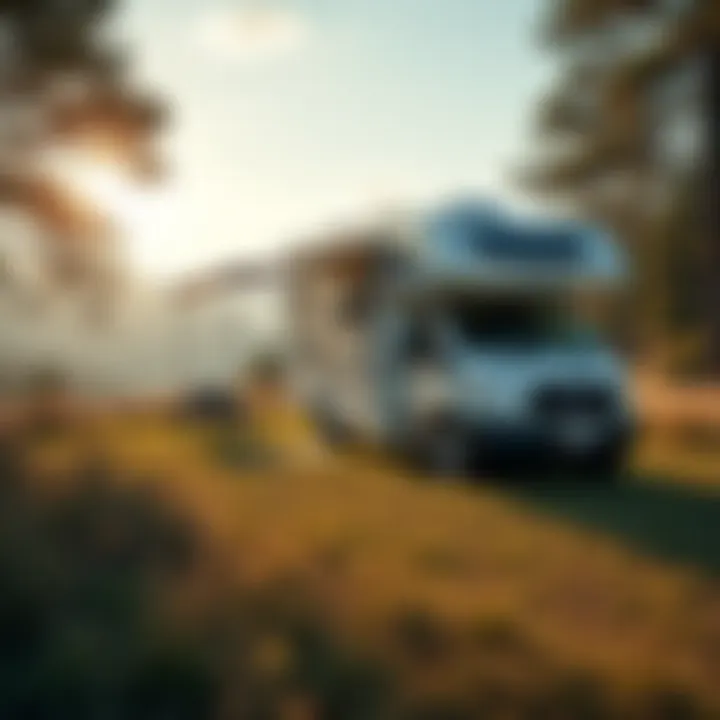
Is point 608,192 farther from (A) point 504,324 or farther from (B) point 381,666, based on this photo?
(B) point 381,666

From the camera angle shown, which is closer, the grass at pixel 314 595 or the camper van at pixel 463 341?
the grass at pixel 314 595

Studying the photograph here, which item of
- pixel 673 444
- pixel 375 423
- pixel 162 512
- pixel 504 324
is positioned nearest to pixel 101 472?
pixel 162 512

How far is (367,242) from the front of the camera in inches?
175

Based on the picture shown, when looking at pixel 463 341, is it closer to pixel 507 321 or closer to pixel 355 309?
pixel 507 321

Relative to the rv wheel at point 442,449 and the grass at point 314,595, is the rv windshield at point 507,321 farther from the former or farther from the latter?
the grass at point 314,595

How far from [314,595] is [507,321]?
40.2 inches

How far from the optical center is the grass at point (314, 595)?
3975mm

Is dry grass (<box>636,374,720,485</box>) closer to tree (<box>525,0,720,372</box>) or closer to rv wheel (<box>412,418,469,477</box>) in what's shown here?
tree (<box>525,0,720,372</box>)

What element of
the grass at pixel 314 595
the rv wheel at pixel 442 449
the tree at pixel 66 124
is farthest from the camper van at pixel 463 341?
the tree at pixel 66 124

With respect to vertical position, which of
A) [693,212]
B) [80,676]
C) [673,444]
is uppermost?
[693,212]

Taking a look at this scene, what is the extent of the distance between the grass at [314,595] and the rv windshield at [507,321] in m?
0.48

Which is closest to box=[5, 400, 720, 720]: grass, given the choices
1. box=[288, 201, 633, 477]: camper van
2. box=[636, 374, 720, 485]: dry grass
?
box=[288, 201, 633, 477]: camper van

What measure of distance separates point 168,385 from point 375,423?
640mm

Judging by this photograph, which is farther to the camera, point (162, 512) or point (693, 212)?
point (162, 512)
